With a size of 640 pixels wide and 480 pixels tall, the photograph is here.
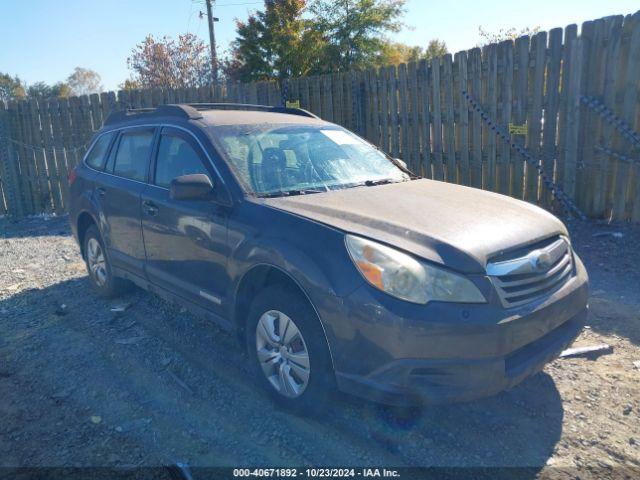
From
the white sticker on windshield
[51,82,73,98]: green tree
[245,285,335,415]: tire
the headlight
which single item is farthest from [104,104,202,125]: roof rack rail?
[51,82,73,98]: green tree

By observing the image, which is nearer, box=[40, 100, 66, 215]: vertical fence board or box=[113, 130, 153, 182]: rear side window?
box=[113, 130, 153, 182]: rear side window

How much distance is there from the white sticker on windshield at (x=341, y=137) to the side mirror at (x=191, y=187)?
Result: 135 centimetres

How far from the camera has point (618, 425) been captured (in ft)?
10.1

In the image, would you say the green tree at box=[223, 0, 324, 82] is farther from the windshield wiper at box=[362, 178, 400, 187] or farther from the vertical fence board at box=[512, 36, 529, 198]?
the windshield wiper at box=[362, 178, 400, 187]

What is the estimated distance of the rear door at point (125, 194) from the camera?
15.0 feet

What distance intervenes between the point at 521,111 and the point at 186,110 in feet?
15.8

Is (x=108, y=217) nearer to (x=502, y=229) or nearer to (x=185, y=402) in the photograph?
(x=185, y=402)

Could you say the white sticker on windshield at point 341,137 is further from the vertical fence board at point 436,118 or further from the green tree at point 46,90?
the green tree at point 46,90

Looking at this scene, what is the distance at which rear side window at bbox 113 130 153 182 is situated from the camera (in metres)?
4.58

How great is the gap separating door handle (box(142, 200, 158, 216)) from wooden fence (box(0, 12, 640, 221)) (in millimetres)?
4988

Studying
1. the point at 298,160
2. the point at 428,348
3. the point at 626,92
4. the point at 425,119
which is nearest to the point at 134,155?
the point at 298,160

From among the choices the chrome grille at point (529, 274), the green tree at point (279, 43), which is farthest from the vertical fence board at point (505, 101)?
the green tree at point (279, 43)

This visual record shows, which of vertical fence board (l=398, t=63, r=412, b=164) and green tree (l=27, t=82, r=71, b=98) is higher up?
green tree (l=27, t=82, r=71, b=98)

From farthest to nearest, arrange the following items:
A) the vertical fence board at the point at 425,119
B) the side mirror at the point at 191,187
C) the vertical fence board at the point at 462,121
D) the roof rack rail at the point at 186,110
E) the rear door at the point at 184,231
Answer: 1. the vertical fence board at the point at 425,119
2. the vertical fence board at the point at 462,121
3. the roof rack rail at the point at 186,110
4. the rear door at the point at 184,231
5. the side mirror at the point at 191,187
